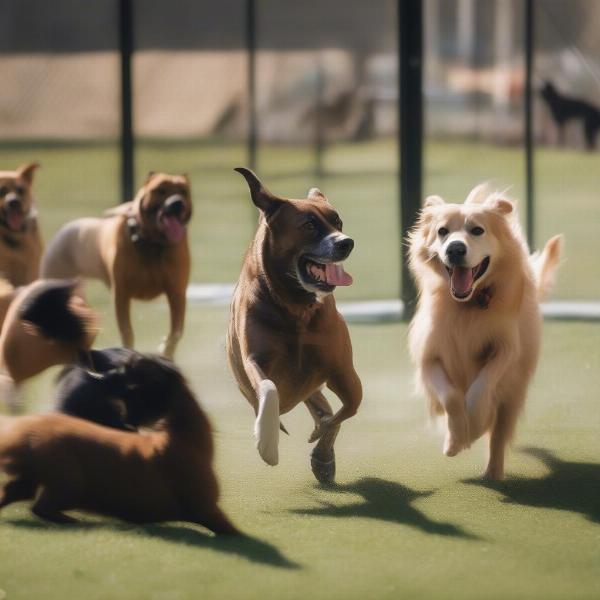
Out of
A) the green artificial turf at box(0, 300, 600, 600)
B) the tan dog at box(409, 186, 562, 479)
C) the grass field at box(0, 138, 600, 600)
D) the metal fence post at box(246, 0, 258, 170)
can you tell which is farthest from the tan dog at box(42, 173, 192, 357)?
the metal fence post at box(246, 0, 258, 170)

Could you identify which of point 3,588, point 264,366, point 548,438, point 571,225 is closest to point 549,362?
point 548,438

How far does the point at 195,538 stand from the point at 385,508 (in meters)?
0.69

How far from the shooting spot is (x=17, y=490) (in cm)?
388

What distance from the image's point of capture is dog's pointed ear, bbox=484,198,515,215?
15.2 feet

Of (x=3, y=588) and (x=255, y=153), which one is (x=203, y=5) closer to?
(x=255, y=153)

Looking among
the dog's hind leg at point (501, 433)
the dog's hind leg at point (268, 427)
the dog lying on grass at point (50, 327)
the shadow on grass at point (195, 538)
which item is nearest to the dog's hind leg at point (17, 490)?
the shadow on grass at point (195, 538)

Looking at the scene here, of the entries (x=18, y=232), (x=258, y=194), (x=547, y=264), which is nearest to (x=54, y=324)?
(x=258, y=194)

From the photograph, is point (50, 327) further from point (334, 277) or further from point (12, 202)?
point (12, 202)

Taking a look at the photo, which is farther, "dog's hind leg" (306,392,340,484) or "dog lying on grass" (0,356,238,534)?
"dog's hind leg" (306,392,340,484)

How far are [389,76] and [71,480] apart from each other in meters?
7.58

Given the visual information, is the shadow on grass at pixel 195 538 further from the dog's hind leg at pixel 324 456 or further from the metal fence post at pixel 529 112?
the metal fence post at pixel 529 112

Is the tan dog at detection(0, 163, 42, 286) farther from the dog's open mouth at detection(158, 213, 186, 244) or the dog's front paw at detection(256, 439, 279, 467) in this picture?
the dog's front paw at detection(256, 439, 279, 467)

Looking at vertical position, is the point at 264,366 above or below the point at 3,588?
above

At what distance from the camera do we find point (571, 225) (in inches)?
486
